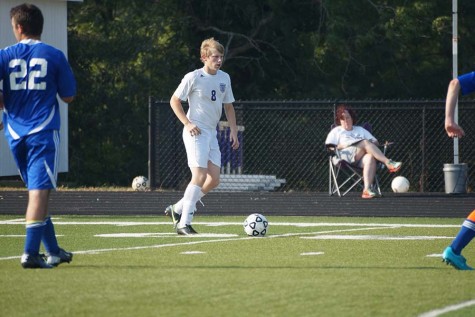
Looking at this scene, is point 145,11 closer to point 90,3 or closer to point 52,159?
point 90,3

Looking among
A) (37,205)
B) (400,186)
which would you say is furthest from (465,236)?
(400,186)

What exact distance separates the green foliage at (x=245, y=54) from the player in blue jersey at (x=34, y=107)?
2207cm

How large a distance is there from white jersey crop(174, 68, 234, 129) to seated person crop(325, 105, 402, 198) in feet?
23.8

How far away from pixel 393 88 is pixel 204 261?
84.3 feet

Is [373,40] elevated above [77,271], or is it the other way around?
[373,40]

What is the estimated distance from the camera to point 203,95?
42.5ft

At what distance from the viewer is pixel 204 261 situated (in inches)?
391

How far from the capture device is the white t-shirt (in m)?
20.2

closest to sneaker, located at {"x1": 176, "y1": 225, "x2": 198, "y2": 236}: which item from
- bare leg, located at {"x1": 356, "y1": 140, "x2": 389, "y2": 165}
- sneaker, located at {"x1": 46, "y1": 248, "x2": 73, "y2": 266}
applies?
sneaker, located at {"x1": 46, "y1": 248, "x2": 73, "y2": 266}

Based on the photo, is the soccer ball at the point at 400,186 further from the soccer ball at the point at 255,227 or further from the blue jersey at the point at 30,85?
the blue jersey at the point at 30,85

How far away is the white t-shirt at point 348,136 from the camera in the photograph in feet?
66.3

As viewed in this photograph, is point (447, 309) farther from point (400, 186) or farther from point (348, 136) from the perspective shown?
point (400, 186)

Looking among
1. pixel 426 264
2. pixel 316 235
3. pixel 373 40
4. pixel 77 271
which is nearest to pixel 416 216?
pixel 316 235

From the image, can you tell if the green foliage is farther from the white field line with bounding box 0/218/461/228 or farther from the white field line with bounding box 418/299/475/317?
the white field line with bounding box 418/299/475/317
